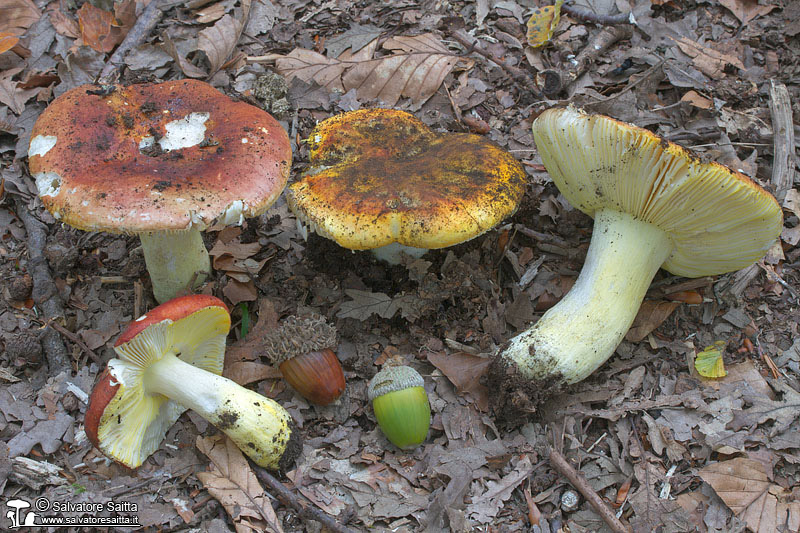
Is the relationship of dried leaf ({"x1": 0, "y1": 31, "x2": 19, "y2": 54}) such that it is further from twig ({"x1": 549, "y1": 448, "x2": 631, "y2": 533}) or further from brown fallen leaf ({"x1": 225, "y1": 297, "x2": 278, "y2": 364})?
twig ({"x1": 549, "y1": 448, "x2": 631, "y2": 533})

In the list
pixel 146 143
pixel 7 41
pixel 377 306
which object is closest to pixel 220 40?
pixel 7 41

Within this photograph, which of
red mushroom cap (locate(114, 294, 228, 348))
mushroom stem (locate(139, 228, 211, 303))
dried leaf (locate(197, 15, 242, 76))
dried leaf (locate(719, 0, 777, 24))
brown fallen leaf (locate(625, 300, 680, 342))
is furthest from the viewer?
dried leaf (locate(719, 0, 777, 24))

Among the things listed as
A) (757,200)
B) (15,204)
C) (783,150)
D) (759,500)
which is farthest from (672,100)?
(15,204)

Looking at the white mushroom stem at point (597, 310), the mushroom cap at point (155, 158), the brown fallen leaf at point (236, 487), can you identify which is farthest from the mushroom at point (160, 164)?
the white mushroom stem at point (597, 310)

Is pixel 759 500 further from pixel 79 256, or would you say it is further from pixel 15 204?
pixel 15 204

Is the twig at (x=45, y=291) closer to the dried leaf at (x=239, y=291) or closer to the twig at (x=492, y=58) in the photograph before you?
the dried leaf at (x=239, y=291)

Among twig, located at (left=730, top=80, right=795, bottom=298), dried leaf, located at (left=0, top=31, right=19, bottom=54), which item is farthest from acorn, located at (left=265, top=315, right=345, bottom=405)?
dried leaf, located at (left=0, top=31, right=19, bottom=54)

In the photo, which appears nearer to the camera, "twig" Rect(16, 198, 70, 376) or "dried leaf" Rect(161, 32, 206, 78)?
"twig" Rect(16, 198, 70, 376)
